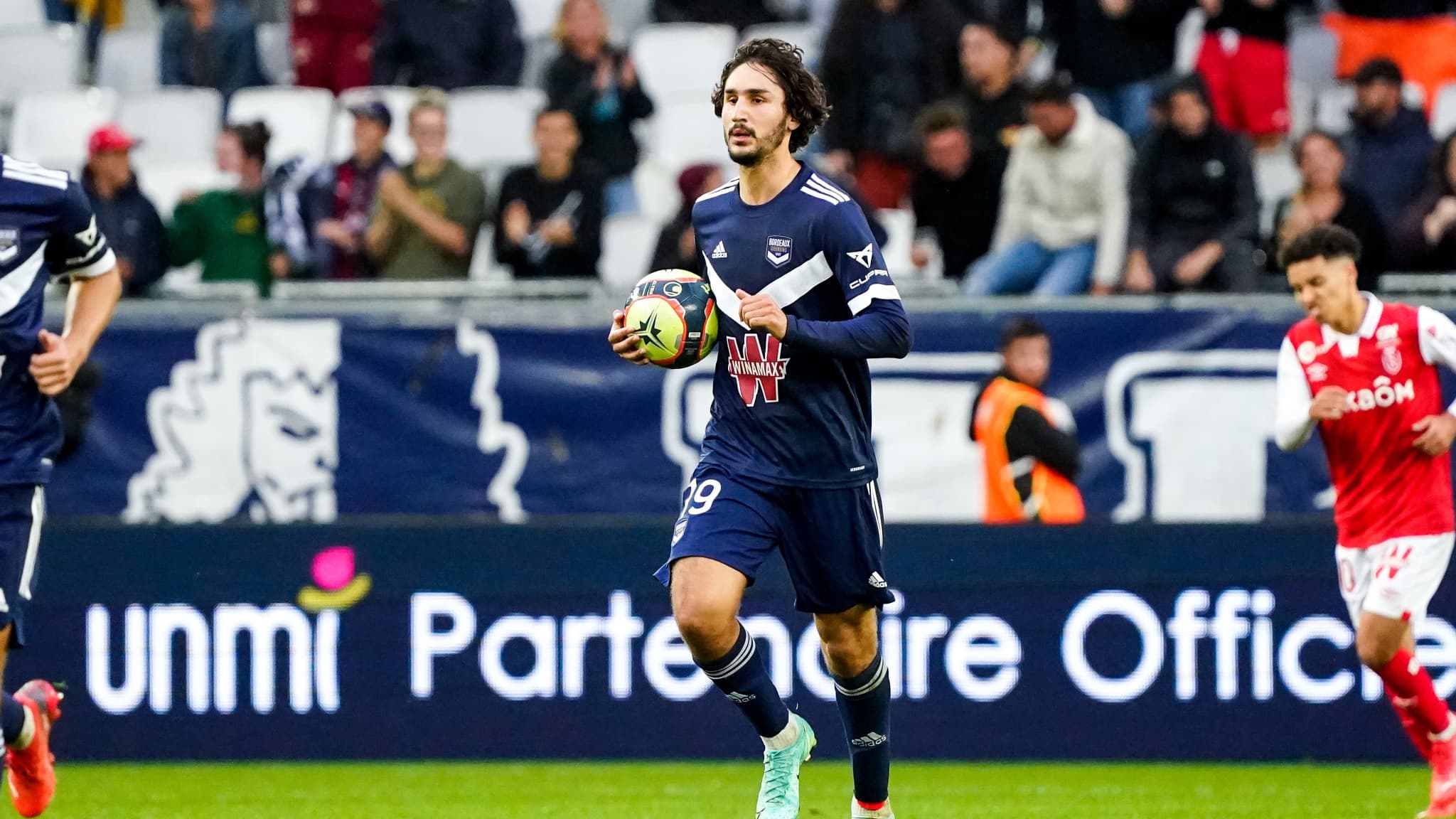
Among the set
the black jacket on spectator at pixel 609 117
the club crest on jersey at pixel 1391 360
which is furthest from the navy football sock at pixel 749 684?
the black jacket on spectator at pixel 609 117

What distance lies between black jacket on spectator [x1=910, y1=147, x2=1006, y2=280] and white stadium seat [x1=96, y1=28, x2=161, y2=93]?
245 inches

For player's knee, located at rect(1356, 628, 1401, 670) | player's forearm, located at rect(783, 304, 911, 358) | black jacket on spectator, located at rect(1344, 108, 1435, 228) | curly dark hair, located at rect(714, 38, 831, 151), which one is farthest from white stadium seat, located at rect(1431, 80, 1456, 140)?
player's forearm, located at rect(783, 304, 911, 358)

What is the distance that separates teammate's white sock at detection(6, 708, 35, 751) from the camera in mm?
6918

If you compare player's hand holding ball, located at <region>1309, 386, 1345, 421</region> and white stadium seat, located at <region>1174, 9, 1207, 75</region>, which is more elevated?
white stadium seat, located at <region>1174, 9, 1207, 75</region>

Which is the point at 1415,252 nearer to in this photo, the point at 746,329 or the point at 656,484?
the point at 656,484

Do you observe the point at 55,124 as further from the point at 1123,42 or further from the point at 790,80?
the point at 790,80

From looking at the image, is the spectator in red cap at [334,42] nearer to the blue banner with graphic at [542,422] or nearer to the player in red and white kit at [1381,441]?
the blue banner with graphic at [542,422]

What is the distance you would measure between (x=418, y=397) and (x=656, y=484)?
139 centimetres

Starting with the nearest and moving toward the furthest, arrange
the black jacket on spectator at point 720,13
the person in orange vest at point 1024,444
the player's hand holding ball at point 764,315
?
1. the player's hand holding ball at point 764,315
2. the person in orange vest at point 1024,444
3. the black jacket on spectator at point 720,13

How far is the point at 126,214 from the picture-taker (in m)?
12.4

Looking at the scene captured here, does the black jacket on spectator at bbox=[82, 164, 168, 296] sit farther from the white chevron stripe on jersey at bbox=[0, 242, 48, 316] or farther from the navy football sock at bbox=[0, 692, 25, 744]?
the white chevron stripe on jersey at bbox=[0, 242, 48, 316]

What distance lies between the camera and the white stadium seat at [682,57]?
14.3 metres

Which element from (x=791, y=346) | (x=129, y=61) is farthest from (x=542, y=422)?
(x=791, y=346)

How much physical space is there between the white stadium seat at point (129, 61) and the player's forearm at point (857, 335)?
34.4 feet
